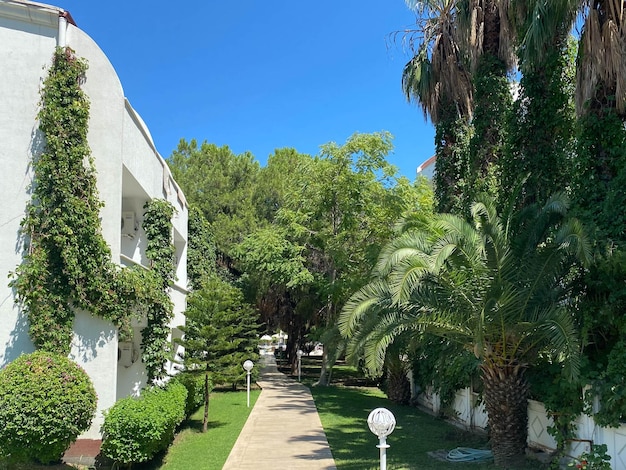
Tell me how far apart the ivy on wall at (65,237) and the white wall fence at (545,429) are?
9.06 meters

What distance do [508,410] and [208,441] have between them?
7.81 metres

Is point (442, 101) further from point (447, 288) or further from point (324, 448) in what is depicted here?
point (324, 448)

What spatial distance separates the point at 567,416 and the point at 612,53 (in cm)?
673

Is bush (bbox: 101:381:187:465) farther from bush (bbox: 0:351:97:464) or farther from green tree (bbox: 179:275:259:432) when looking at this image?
green tree (bbox: 179:275:259:432)

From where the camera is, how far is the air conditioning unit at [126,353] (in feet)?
→ 51.9

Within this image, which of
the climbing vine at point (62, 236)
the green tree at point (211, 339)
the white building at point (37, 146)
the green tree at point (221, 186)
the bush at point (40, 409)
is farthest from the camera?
the green tree at point (221, 186)

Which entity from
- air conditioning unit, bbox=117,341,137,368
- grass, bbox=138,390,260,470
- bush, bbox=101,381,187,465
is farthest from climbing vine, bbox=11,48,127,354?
air conditioning unit, bbox=117,341,137,368

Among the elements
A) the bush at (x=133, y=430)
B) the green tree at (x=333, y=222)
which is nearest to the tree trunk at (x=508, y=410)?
the bush at (x=133, y=430)

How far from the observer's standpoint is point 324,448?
44.4ft

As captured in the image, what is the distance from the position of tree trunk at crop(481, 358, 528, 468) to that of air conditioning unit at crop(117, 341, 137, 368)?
970cm

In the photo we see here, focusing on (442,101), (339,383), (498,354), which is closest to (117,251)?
(498,354)

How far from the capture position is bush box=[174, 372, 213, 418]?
16.0 metres

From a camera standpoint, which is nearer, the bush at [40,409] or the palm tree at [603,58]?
the palm tree at [603,58]

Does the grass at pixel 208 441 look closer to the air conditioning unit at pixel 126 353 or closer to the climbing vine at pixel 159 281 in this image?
the climbing vine at pixel 159 281
